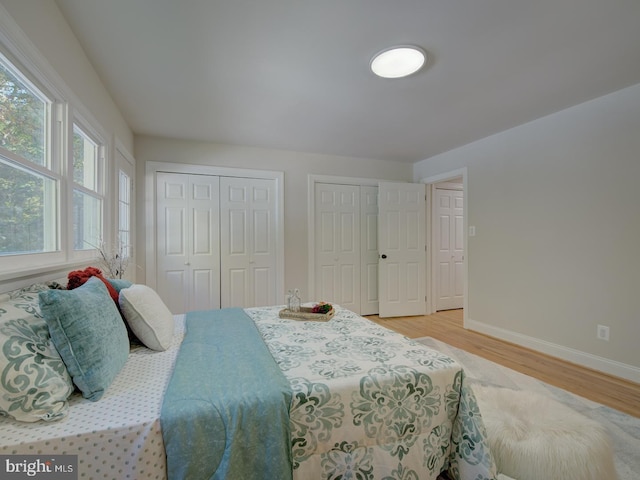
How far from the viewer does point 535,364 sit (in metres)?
2.68

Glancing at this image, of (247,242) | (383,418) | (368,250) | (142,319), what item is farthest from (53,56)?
(368,250)

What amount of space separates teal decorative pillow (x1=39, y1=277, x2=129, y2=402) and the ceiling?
154 centimetres

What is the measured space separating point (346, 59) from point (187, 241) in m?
2.74

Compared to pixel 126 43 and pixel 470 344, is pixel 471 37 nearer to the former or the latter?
pixel 126 43

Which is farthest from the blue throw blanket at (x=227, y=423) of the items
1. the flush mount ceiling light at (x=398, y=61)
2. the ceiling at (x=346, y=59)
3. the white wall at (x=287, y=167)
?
the white wall at (x=287, y=167)

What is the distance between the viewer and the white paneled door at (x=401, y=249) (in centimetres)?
433

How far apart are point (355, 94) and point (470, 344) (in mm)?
2829

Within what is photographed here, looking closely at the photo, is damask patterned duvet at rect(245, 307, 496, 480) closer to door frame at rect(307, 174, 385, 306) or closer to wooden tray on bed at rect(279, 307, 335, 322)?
wooden tray on bed at rect(279, 307, 335, 322)

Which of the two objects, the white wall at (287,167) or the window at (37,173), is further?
the white wall at (287,167)

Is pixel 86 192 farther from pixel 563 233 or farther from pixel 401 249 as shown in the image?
pixel 563 233

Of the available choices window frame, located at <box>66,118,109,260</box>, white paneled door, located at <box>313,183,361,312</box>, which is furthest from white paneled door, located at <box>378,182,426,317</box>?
window frame, located at <box>66,118,109,260</box>

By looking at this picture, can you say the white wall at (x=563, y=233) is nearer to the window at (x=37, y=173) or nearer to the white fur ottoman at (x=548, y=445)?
the white fur ottoman at (x=548, y=445)

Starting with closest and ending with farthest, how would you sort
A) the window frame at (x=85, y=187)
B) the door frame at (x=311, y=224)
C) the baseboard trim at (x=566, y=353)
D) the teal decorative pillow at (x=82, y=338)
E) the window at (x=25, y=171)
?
the teal decorative pillow at (x=82, y=338) → the window at (x=25, y=171) → the window frame at (x=85, y=187) → the baseboard trim at (x=566, y=353) → the door frame at (x=311, y=224)

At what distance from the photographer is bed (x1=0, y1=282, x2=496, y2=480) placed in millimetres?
871
